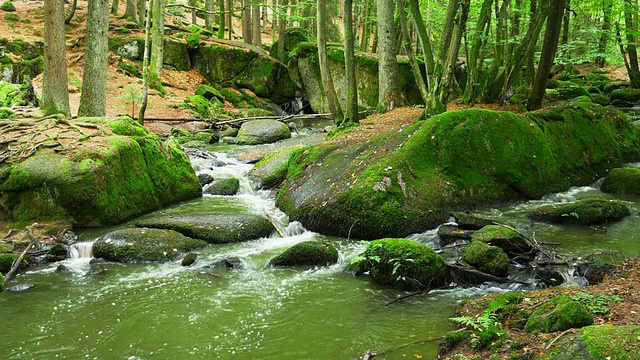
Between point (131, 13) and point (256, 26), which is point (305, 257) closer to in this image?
point (131, 13)

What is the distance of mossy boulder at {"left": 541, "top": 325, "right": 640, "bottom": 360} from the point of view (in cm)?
301

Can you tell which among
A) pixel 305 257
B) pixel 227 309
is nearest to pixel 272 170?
pixel 305 257

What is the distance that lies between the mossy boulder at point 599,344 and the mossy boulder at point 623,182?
7618 mm

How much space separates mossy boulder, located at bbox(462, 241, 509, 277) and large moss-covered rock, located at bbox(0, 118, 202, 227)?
247 inches

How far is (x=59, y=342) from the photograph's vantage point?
15.1 ft

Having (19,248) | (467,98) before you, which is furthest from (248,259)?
(467,98)

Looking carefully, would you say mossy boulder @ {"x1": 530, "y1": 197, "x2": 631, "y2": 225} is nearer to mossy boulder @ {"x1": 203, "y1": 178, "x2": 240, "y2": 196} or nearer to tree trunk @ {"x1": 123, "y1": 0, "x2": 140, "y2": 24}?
mossy boulder @ {"x1": 203, "y1": 178, "x2": 240, "y2": 196}

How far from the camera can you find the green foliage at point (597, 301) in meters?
3.92

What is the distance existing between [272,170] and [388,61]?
5.38 m

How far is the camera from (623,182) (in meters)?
9.71

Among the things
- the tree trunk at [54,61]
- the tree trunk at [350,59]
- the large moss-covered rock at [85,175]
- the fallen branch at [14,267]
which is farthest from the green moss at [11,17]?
the fallen branch at [14,267]

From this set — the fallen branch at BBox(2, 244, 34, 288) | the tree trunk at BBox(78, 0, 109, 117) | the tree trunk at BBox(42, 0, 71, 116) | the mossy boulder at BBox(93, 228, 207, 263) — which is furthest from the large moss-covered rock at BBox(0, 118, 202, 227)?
the tree trunk at BBox(78, 0, 109, 117)

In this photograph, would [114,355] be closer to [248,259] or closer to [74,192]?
[248,259]

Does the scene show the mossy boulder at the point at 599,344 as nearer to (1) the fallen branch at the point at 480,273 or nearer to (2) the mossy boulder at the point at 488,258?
(1) the fallen branch at the point at 480,273
